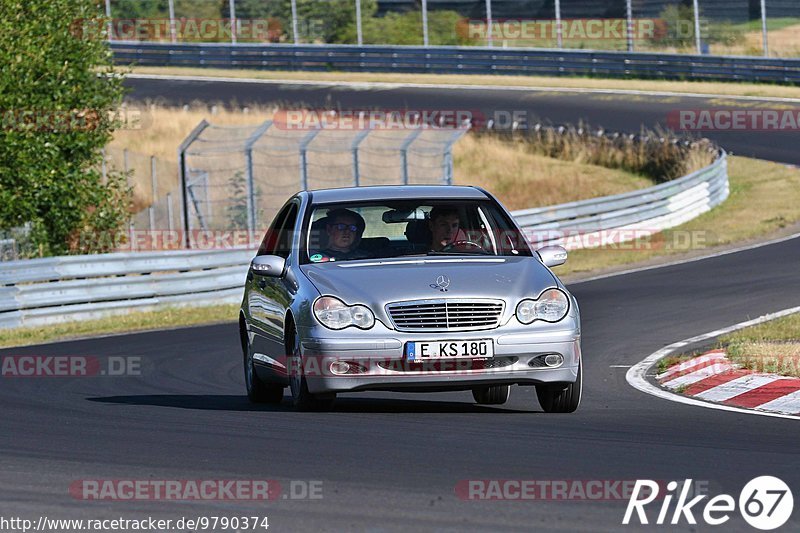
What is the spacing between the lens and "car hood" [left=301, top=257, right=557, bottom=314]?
957 cm

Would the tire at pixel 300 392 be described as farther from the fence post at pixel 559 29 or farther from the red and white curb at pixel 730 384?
the fence post at pixel 559 29

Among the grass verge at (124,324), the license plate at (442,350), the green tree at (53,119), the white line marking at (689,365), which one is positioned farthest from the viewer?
the green tree at (53,119)

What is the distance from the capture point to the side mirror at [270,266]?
10469 millimetres

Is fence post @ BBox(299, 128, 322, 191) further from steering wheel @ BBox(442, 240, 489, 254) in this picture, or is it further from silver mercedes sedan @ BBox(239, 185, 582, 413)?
steering wheel @ BBox(442, 240, 489, 254)

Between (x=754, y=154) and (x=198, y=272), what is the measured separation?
19.1 m

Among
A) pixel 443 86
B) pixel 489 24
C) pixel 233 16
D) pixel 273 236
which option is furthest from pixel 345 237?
pixel 233 16

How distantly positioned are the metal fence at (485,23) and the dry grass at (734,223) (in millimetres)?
11664

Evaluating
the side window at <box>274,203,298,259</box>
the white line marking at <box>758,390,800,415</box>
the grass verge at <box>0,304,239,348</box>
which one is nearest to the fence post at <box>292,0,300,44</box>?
the grass verge at <box>0,304,239,348</box>

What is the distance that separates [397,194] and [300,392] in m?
1.69

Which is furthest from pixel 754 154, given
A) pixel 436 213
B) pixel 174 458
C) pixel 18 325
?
pixel 174 458

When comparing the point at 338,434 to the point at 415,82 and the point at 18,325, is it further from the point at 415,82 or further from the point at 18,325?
the point at 415,82

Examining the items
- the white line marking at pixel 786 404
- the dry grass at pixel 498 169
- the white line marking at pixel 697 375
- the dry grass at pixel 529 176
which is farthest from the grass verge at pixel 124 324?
the dry grass at pixel 529 176

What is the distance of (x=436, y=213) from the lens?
422 inches

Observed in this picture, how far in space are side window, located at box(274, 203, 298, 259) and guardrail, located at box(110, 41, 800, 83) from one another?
35.1 meters
